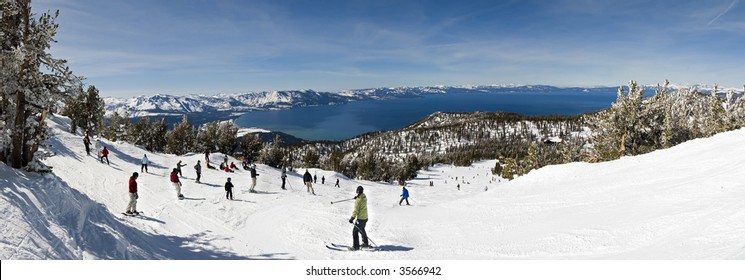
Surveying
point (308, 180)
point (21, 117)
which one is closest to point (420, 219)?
point (308, 180)

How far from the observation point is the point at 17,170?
1070cm

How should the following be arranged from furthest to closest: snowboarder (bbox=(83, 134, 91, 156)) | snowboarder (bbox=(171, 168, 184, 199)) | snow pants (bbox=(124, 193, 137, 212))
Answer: snowboarder (bbox=(83, 134, 91, 156)) < snowboarder (bbox=(171, 168, 184, 199)) < snow pants (bbox=(124, 193, 137, 212))

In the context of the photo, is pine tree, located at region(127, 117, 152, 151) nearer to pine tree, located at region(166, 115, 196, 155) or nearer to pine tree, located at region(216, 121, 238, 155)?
pine tree, located at region(166, 115, 196, 155)

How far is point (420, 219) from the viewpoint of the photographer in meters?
16.6

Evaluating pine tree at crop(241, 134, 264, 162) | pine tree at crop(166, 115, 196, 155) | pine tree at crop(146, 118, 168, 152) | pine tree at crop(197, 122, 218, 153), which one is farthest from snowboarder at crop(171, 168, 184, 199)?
pine tree at crop(146, 118, 168, 152)

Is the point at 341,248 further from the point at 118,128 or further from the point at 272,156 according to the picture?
the point at 118,128

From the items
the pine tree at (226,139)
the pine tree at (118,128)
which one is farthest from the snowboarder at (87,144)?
the pine tree at (118,128)

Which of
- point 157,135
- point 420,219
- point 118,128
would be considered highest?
point 118,128

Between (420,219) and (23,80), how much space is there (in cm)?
1557

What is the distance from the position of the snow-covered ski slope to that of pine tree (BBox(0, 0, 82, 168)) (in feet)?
4.51

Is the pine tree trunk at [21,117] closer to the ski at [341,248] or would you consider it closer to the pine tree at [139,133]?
the ski at [341,248]

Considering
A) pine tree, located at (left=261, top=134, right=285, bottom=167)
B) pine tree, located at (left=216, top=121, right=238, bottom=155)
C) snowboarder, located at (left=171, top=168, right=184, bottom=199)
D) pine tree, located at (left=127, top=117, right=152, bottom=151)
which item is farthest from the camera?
pine tree, located at (left=216, top=121, right=238, bottom=155)

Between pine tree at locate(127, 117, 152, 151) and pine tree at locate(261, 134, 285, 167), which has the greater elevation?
pine tree at locate(127, 117, 152, 151)

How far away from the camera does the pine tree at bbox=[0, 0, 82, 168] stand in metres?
10.1
